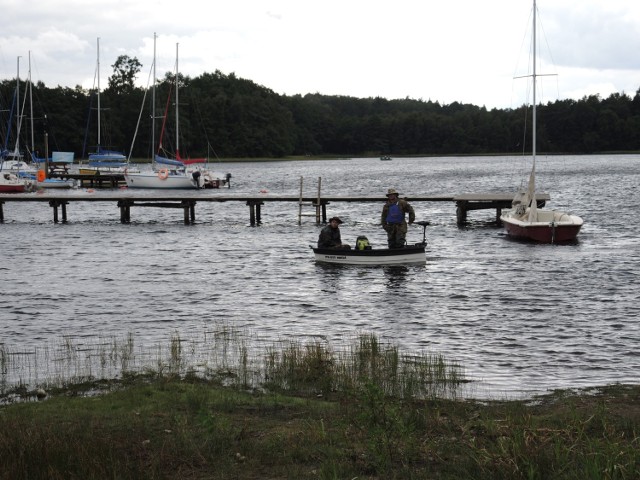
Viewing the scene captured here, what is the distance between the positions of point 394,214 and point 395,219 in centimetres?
20

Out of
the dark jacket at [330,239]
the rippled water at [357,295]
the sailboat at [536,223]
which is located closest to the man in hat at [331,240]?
the dark jacket at [330,239]

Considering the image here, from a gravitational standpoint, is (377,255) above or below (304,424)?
above

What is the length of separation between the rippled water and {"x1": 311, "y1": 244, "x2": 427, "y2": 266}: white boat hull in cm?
34

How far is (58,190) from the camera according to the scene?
246 ft

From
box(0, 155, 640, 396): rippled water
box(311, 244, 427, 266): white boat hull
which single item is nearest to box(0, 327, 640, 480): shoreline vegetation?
box(0, 155, 640, 396): rippled water

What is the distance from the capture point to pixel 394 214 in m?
26.8

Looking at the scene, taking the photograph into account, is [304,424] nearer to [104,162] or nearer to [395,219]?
[395,219]

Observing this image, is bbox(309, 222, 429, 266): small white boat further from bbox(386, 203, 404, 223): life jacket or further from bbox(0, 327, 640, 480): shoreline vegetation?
bbox(0, 327, 640, 480): shoreline vegetation

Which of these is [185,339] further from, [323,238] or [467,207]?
[467,207]

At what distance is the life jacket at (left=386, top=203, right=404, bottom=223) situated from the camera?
26828 millimetres

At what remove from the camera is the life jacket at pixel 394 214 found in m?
26.8

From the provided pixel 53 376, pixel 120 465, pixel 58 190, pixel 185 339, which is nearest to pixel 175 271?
pixel 185 339

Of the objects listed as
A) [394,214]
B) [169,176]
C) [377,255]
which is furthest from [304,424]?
[169,176]

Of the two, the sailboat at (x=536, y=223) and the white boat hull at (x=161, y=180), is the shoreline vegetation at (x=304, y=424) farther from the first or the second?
the white boat hull at (x=161, y=180)
